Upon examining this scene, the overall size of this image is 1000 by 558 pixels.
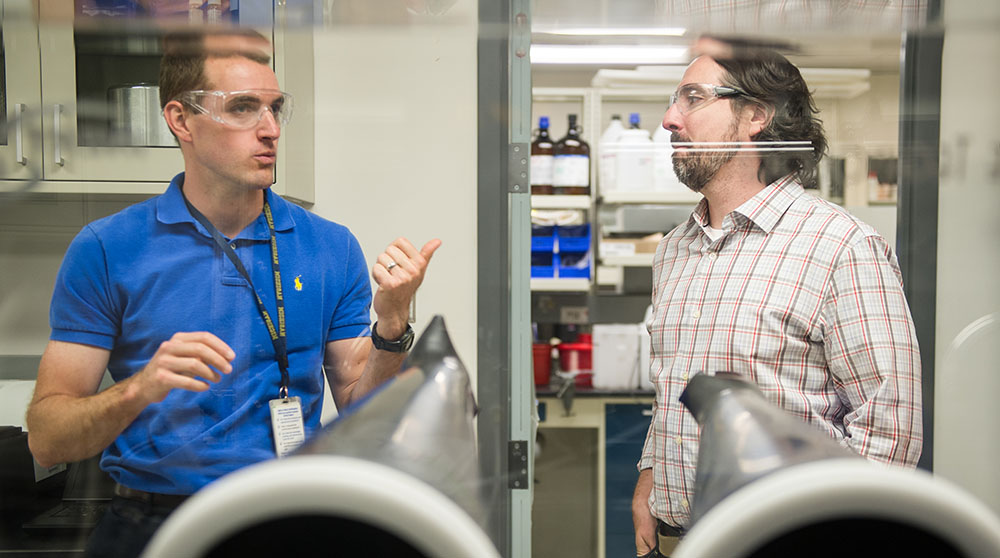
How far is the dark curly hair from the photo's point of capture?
913mm

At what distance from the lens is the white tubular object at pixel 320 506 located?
1.31 ft

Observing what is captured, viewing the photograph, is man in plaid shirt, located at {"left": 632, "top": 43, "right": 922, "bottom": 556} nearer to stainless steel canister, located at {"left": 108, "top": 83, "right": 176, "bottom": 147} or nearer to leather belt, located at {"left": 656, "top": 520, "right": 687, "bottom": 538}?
leather belt, located at {"left": 656, "top": 520, "right": 687, "bottom": 538}

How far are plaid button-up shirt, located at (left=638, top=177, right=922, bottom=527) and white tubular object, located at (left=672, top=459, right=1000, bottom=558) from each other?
408 mm

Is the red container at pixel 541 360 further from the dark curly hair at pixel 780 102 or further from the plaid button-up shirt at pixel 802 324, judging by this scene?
the dark curly hair at pixel 780 102

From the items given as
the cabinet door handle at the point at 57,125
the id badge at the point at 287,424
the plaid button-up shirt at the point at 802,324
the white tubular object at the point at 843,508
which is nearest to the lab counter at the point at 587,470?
the plaid button-up shirt at the point at 802,324

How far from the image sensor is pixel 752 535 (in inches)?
16.4

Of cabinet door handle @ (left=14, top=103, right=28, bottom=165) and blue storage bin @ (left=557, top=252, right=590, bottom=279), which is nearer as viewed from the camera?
cabinet door handle @ (left=14, top=103, right=28, bottom=165)

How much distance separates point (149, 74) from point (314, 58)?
0.69 ft

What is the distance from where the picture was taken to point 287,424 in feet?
3.06

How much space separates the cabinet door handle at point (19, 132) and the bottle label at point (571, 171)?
706 millimetres

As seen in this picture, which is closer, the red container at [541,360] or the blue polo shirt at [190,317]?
the blue polo shirt at [190,317]

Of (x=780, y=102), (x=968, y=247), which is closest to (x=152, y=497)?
(x=780, y=102)

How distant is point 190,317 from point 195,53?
Answer: 0.34 m

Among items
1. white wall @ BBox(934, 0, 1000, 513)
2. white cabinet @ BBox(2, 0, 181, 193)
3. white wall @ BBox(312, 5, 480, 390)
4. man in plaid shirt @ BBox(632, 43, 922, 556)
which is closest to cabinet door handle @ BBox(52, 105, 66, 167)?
white cabinet @ BBox(2, 0, 181, 193)
